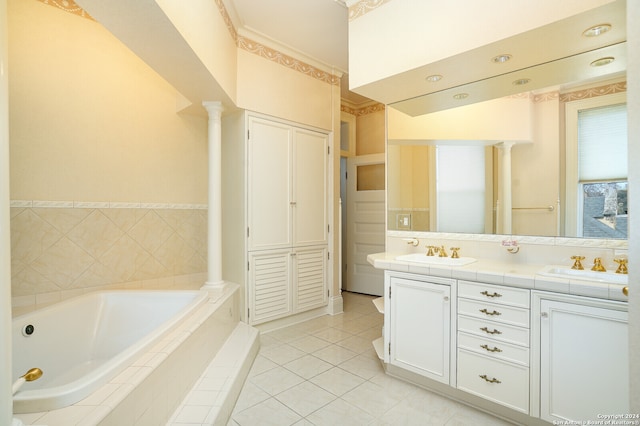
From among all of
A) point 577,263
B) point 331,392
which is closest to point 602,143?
point 577,263

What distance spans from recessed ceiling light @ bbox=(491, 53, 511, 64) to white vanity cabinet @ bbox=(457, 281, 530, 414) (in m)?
1.32

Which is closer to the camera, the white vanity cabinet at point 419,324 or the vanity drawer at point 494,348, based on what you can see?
the vanity drawer at point 494,348

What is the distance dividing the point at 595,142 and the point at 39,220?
3.73 m

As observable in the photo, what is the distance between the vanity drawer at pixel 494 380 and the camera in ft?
5.62

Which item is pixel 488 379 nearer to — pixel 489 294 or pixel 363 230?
pixel 489 294

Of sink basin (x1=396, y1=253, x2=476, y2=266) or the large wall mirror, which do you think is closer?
the large wall mirror

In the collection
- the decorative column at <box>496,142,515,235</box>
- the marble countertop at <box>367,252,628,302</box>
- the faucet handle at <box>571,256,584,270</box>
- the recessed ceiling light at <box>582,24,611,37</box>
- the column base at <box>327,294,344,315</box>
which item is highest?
the recessed ceiling light at <box>582,24,611,37</box>

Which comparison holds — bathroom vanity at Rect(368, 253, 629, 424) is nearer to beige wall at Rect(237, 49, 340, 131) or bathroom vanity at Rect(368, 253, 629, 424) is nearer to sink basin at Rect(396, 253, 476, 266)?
sink basin at Rect(396, 253, 476, 266)

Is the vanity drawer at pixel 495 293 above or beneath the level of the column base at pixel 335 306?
above

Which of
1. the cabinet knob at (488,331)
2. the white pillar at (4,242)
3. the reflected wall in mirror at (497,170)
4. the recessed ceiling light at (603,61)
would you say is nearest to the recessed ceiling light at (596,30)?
the recessed ceiling light at (603,61)

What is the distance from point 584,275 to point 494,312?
53 centimetres

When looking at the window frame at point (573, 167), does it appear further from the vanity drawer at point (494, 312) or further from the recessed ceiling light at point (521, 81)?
the vanity drawer at point (494, 312)

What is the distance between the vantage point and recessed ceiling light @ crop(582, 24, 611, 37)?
1531 millimetres

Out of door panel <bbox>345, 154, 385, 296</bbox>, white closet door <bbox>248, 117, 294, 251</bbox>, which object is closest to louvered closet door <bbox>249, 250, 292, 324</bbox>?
white closet door <bbox>248, 117, 294, 251</bbox>
